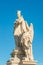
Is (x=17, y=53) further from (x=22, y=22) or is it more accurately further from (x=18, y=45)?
(x=22, y=22)

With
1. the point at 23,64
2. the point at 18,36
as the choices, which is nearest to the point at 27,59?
the point at 23,64

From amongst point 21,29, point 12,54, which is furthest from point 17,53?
point 21,29

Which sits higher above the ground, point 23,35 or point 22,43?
point 23,35

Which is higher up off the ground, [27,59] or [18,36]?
[18,36]

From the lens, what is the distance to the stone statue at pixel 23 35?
2373 cm

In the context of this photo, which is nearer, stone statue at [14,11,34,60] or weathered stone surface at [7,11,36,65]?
weathered stone surface at [7,11,36,65]

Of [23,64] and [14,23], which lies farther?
[14,23]

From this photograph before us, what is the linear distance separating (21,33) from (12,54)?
1878 millimetres

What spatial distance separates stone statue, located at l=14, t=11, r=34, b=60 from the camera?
23734 millimetres

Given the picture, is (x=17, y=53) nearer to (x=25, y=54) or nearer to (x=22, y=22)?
(x=25, y=54)

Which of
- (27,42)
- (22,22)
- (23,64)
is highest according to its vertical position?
(22,22)

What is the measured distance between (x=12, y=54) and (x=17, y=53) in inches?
17.2

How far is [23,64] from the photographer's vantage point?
75.8 ft

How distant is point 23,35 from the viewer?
23.9 meters
